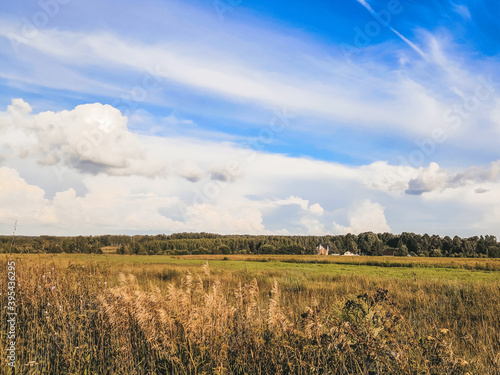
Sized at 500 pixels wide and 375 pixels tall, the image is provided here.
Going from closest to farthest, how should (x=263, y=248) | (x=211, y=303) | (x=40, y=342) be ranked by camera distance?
(x=211, y=303) → (x=40, y=342) → (x=263, y=248)

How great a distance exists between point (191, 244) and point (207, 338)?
16240 centimetres

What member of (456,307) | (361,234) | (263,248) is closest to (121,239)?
(263,248)

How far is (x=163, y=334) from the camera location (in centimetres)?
434

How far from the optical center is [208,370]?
4.09 metres

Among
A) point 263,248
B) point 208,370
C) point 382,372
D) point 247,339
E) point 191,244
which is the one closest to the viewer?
point 382,372

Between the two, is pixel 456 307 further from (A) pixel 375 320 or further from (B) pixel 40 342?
(B) pixel 40 342

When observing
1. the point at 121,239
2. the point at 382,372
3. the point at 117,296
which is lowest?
the point at 121,239

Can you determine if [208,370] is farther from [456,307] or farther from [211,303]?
[456,307]

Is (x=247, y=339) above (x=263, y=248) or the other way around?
above

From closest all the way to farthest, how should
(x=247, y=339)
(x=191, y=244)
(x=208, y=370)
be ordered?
(x=208, y=370) → (x=247, y=339) → (x=191, y=244)

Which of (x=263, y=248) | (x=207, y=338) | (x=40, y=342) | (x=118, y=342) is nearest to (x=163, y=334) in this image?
(x=207, y=338)

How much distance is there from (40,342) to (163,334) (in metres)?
2.52

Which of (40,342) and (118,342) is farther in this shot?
(40,342)

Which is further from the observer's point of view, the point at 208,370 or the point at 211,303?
the point at 211,303
